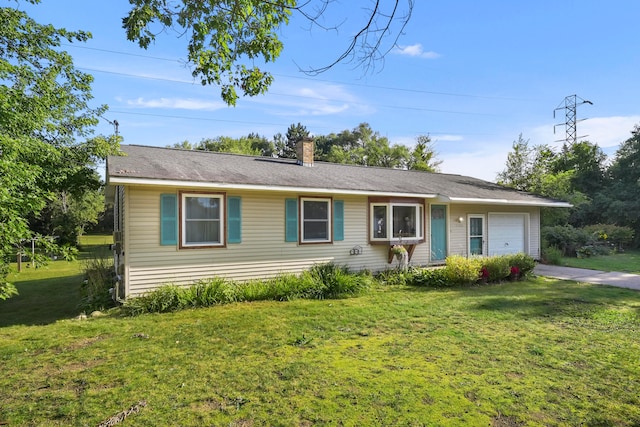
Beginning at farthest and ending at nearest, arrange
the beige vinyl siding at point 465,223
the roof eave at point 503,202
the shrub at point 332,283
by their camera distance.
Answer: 1. the beige vinyl siding at point 465,223
2. the roof eave at point 503,202
3. the shrub at point 332,283

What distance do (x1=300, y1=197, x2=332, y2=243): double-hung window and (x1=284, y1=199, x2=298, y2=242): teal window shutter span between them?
185 mm

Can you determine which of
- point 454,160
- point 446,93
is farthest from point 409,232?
point 454,160

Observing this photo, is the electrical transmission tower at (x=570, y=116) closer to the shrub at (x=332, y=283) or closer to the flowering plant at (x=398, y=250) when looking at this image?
the flowering plant at (x=398, y=250)

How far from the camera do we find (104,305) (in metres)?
7.34

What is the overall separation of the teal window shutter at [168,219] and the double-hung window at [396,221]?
546 cm

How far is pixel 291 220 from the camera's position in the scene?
30.3 ft

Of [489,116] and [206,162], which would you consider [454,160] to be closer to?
[489,116]

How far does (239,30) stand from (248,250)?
548cm

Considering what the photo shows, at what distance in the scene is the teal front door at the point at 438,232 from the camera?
11.8 meters

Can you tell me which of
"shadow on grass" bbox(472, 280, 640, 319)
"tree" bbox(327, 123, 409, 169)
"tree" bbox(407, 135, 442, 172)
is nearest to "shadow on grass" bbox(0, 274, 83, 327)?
"shadow on grass" bbox(472, 280, 640, 319)

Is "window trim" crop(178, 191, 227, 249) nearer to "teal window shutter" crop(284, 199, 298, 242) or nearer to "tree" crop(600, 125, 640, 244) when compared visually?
"teal window shutter" crop(284, 199, 298, 242)

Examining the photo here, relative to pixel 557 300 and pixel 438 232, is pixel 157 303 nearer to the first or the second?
pixel 557 300

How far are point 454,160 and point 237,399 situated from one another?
102ft

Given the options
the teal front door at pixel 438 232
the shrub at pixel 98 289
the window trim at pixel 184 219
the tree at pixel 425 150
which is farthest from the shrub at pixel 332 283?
the tree at pixel 425 150
